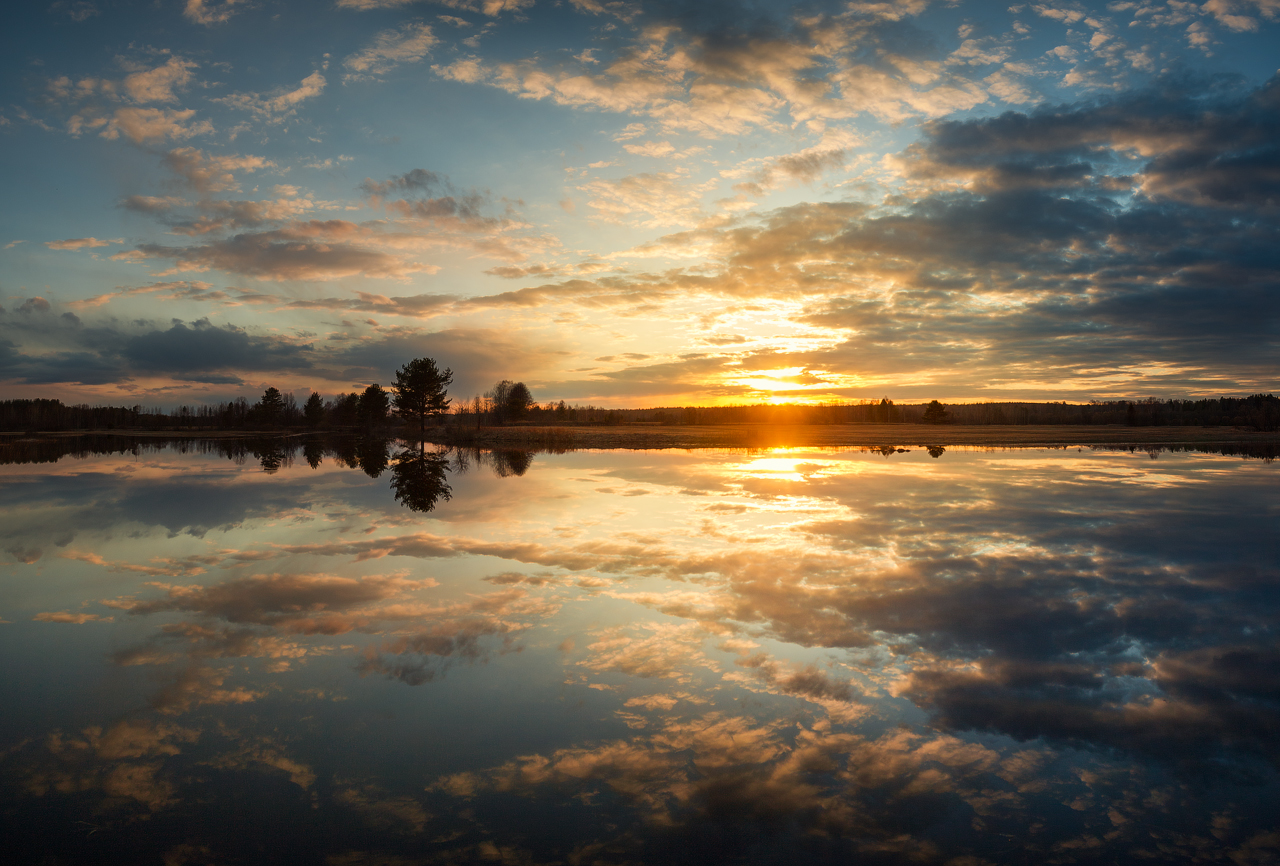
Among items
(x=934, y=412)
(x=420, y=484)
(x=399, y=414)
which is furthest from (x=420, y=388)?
(x=934, y=412)

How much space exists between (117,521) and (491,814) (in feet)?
60.5

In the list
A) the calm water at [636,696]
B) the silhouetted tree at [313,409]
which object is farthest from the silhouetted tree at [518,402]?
the calm water at [636,696]

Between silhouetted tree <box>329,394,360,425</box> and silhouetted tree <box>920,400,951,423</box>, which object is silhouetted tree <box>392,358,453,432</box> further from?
silhouetted tree <box>920,400,951,423</box>

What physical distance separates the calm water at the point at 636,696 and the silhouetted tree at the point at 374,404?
333 ft

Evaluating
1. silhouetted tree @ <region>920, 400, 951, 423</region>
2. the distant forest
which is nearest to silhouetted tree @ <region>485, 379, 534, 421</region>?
the distant forest

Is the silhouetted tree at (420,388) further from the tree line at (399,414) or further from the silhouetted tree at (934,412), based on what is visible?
the silhouetted tree at (934,412)

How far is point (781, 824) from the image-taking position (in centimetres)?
487

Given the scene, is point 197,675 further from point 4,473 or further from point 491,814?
point 4,473

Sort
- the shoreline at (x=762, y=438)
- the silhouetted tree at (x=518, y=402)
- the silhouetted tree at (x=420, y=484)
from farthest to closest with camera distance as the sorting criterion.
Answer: the silhouetted tree at (x=518, y=402), the shoreline at (x=762, y=438), the silhouetted tree at (x=420, y=484)

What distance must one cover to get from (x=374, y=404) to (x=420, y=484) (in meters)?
94.5

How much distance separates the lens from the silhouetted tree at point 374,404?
112213 mm

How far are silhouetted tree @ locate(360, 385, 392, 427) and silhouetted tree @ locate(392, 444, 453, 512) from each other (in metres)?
78.5

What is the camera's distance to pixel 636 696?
703cm

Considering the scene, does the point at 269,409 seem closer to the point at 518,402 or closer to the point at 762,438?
the point at 518,402
